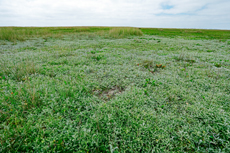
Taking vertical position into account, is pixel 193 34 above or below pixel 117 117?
above

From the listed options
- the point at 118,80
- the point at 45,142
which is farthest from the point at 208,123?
the point at 45,142

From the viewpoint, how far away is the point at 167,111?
435cm

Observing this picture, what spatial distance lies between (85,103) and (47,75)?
3.97m

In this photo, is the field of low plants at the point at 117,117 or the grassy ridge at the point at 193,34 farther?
the grassy ridge at the point at 193,34

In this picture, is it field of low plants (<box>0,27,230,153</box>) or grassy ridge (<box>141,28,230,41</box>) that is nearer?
field of low plants (<box>0,27,230,153</box>)

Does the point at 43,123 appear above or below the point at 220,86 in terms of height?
below

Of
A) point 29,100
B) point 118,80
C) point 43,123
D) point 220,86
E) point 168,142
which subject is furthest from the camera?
point 118,80

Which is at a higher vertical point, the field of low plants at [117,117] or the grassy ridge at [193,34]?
the grassy ridge at [193,34]

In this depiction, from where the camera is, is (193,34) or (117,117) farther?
(193,34)

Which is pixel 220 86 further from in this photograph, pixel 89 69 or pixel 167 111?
pixel 89 69

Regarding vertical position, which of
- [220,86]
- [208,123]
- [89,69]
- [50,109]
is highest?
[89,69]

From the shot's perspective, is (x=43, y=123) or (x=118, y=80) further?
(x=118, y=80)

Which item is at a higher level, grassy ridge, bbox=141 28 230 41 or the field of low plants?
grassy ridge, bbox=141 28 230 41

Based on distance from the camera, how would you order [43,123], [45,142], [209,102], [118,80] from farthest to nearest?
1. [118,80]
2. [209,102]
3. [43,123]
4. [45,142]
